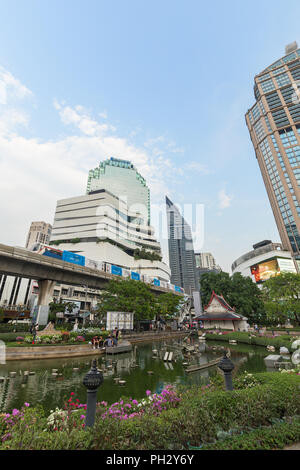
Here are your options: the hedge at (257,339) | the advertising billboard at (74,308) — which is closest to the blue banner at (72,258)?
the hedge at (257,339)

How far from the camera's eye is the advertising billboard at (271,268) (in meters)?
68.3

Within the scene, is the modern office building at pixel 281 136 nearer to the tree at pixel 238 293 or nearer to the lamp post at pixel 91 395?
the tree at pixel 238 293

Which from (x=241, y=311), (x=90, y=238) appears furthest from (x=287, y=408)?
(x=90, y=238)

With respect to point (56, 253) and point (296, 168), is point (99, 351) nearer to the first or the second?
point (56, 253)

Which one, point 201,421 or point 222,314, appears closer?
point 201,421

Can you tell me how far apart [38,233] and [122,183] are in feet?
266

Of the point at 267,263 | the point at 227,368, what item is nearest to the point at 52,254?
the point at 227,368

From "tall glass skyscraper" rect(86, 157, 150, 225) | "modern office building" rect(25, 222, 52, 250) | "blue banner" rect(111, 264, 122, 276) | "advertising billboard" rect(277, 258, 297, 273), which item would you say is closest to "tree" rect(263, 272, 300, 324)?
"blue banner" rect(111, 264, 122, 276)

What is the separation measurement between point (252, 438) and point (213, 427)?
0.67 m

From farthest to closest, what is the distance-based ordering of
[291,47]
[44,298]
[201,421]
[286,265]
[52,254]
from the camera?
1. [291,47]
2. [286,265]
3. [52,254]
4. [44,298]
5. [201,421]

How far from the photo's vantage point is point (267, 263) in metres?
72.4

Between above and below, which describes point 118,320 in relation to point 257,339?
above

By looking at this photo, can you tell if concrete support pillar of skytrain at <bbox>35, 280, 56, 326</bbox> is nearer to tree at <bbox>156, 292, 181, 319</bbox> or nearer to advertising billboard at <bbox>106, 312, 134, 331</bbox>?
advertising billboard at <bbox>106, 312, 134, 331</bbox>

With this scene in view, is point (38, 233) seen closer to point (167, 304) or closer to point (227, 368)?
point (167, 304)
